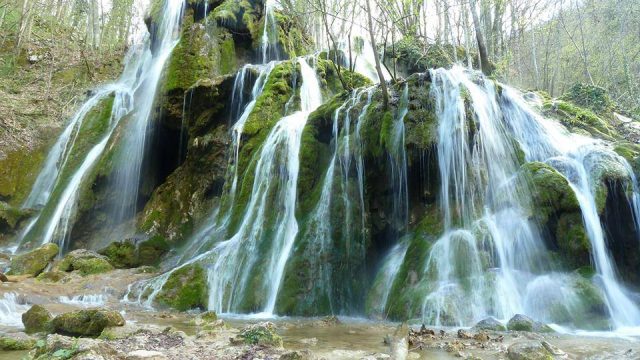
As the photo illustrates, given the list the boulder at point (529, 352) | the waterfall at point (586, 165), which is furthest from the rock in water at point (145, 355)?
the waterfall at point (586, 165)

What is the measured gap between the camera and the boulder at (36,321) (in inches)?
245

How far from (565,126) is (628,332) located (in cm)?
651

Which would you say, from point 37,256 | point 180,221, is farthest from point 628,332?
point 37,256

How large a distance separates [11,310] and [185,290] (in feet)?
9.93

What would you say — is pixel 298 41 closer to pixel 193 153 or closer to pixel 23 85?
pixel 193 153

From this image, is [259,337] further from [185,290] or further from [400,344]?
[185,290]

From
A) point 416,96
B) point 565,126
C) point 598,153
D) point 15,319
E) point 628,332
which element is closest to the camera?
point 628,332

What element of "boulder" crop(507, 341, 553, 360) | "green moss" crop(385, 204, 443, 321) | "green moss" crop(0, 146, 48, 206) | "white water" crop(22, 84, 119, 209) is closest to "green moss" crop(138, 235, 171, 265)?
"white water" crop(22, 84, 119, 209)

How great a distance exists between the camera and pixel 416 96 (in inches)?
422

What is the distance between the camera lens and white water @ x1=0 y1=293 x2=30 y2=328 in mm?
7171

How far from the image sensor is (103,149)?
57.7 feet

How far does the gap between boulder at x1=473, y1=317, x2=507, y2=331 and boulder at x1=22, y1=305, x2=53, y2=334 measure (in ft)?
19.2

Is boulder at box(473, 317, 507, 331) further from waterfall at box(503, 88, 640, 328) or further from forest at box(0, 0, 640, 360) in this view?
waterfall at box(503, 88, 640, 328)

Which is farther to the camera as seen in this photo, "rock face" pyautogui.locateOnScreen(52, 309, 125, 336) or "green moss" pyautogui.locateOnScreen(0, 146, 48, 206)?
"green moss" pyautogui.locateOnScreen(0, 146, 48, 206)
